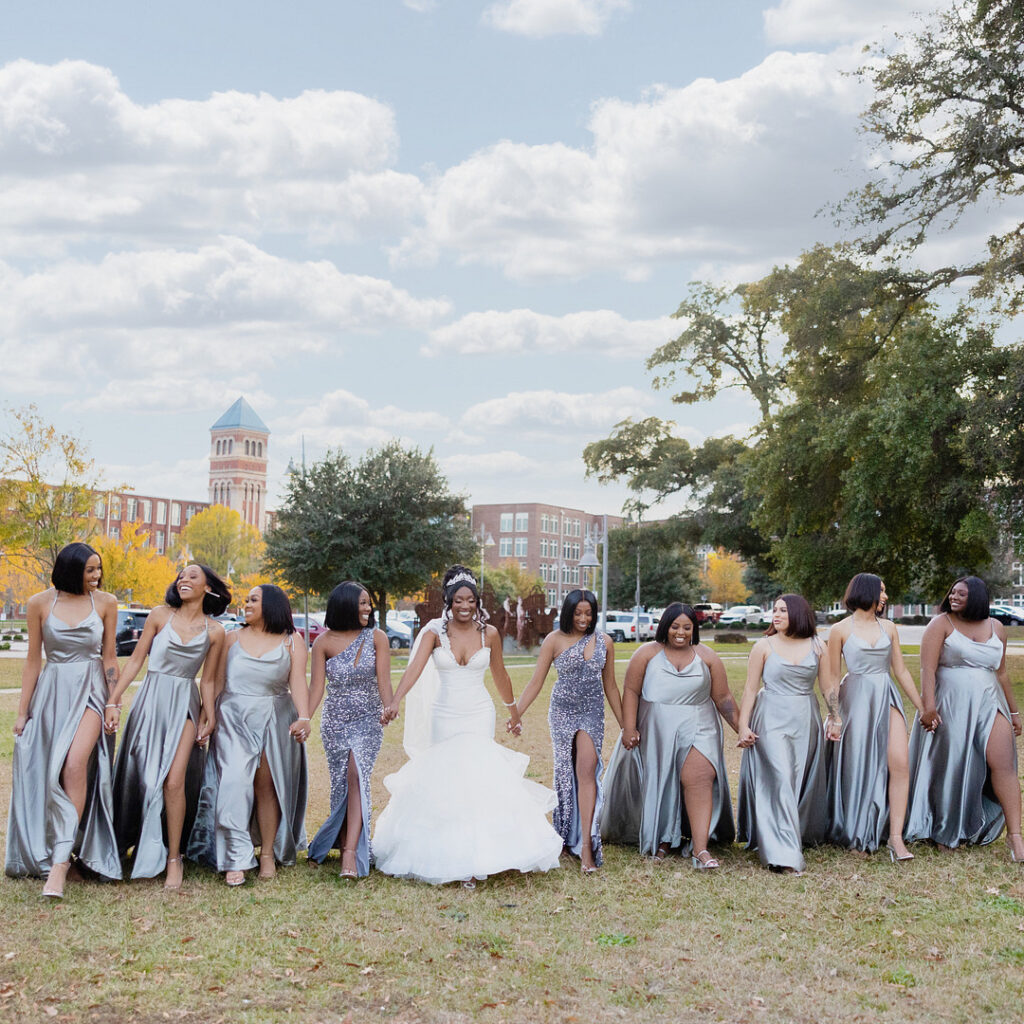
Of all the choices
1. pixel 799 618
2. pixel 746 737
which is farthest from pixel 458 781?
pixel 799 618

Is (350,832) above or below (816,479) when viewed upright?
below

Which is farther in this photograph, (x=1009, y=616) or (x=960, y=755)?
(x=1009, y=616)

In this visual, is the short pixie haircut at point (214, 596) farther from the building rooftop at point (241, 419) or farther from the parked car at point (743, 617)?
the building rooftop at point (241, 419)

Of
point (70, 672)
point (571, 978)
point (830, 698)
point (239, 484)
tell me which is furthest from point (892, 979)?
point (239, 484)

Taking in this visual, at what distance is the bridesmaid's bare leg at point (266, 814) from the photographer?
714 cm

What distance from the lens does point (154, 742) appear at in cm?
703

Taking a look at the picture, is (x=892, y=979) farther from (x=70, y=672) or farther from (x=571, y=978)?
(x=70, y=672)

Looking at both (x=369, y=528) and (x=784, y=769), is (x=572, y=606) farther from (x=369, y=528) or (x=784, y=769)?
(x=369, y=528)

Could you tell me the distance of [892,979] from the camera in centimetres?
545

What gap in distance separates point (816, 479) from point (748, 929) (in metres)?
18.1

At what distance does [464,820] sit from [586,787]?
93cm

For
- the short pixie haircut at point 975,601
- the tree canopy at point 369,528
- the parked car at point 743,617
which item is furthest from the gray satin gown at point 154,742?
the parked car at point 743,617

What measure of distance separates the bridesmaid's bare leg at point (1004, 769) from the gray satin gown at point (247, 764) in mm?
4676

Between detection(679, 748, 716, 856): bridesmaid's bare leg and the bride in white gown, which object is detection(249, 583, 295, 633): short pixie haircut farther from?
detection(679, 748, 716, 856): bridesmaid's bare leg
